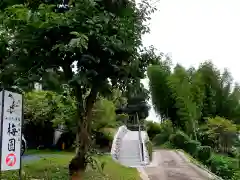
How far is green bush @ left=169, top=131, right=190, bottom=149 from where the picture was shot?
18.7 meters

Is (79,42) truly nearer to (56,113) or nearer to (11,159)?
(11,159)

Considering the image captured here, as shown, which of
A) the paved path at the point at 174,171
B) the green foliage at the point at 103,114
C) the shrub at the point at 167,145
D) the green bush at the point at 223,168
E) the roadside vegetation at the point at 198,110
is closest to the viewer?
the paved path at the point at 174,171

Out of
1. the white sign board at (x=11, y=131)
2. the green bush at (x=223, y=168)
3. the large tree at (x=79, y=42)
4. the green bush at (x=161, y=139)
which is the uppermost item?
the large tree at (x=79, y=42)

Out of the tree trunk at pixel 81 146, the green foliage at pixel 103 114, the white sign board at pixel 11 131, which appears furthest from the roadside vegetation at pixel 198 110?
the white sign board at pixel 11 131

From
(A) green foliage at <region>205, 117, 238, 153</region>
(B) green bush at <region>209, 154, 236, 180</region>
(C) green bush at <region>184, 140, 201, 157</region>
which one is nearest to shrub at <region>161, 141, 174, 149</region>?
(C) green bush at <region>184, 140, 201, 157</region>

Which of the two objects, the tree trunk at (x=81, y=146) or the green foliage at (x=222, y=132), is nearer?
the tree trunk at (x=81, y=146)

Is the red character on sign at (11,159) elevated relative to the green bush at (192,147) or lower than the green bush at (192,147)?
elevated

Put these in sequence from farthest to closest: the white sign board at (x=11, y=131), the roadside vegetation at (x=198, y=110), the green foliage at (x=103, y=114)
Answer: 1. the roadside vegetation at (x=198, y=110)
2. the green foliage at (x=103, y=114)
3. the white sign board at (x=11, y=131)

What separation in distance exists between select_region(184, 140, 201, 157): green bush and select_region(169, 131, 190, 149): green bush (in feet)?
0.88

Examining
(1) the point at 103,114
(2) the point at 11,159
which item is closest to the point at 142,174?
(2) the point at 11,159

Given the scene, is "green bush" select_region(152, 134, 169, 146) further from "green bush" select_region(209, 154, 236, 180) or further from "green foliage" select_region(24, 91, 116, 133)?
"green bush" select_region(209, 154, 236, 180)

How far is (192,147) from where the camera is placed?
699 inches

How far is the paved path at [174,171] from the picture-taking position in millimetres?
9951

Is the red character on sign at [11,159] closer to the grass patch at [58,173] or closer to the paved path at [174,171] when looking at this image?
the grass patch at [58,173]
